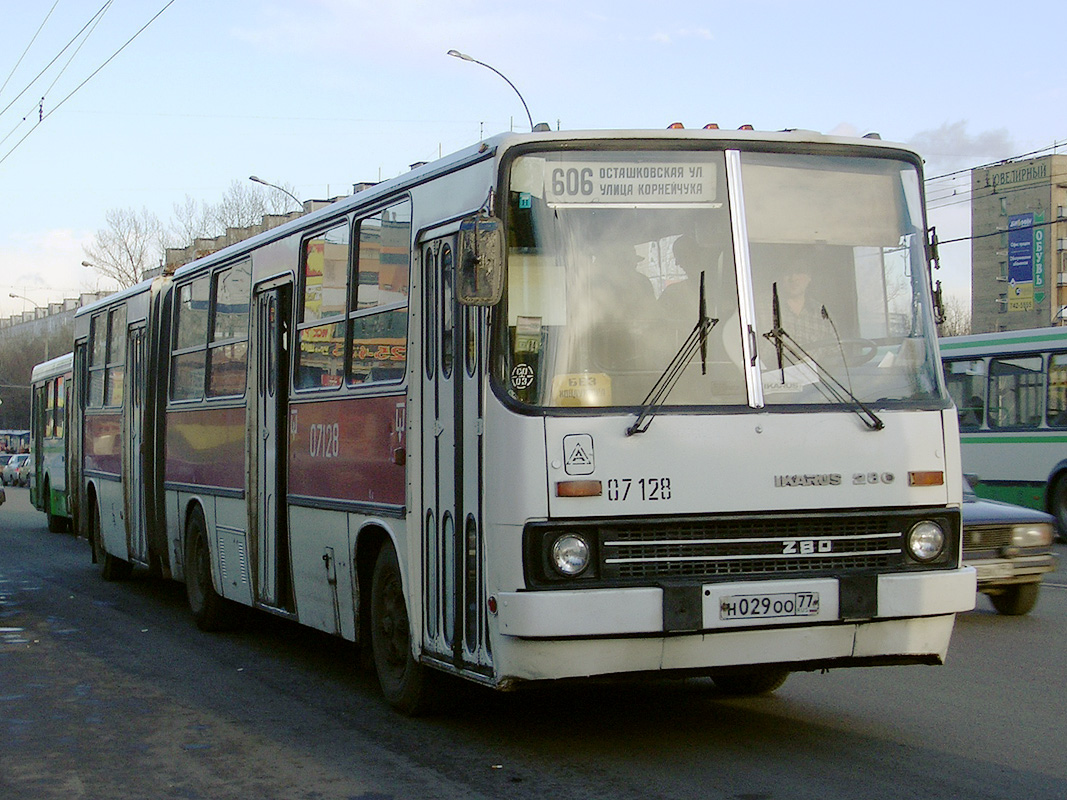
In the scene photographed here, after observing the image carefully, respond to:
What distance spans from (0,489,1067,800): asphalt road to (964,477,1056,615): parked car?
70 centimetres

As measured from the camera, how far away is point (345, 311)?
909 centimetres

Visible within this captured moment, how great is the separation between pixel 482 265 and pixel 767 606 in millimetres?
1976

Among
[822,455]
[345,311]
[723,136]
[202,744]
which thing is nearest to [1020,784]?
[822,455]

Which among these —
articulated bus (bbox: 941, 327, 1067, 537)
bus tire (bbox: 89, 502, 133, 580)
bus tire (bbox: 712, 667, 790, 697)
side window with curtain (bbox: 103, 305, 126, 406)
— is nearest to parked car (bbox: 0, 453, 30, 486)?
bus tire (bbox: 89, 502, 133, 580)

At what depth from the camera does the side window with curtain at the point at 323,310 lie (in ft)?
30.1

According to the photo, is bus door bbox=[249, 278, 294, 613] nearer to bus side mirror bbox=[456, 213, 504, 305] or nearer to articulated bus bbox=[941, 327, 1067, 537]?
bus side mirror bbox=[456, 213, 504, 305]

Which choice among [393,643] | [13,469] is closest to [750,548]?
[393,643]

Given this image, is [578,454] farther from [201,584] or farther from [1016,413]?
[1016,413]

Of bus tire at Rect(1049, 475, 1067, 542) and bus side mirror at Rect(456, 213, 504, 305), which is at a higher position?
bus side mirror at Rect(456, 213, 504, 305)

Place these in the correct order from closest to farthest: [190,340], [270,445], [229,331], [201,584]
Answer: [270,445] < [229,331] < [201,584] < [190,340]

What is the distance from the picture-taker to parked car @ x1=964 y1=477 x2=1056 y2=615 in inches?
468

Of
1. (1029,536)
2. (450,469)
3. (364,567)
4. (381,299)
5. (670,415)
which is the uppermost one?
(381,299)

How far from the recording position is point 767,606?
6.72 metres

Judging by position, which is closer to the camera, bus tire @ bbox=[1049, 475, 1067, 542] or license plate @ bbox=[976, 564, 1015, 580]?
license plate @ bbox=[976, 564, 1015, 580]
